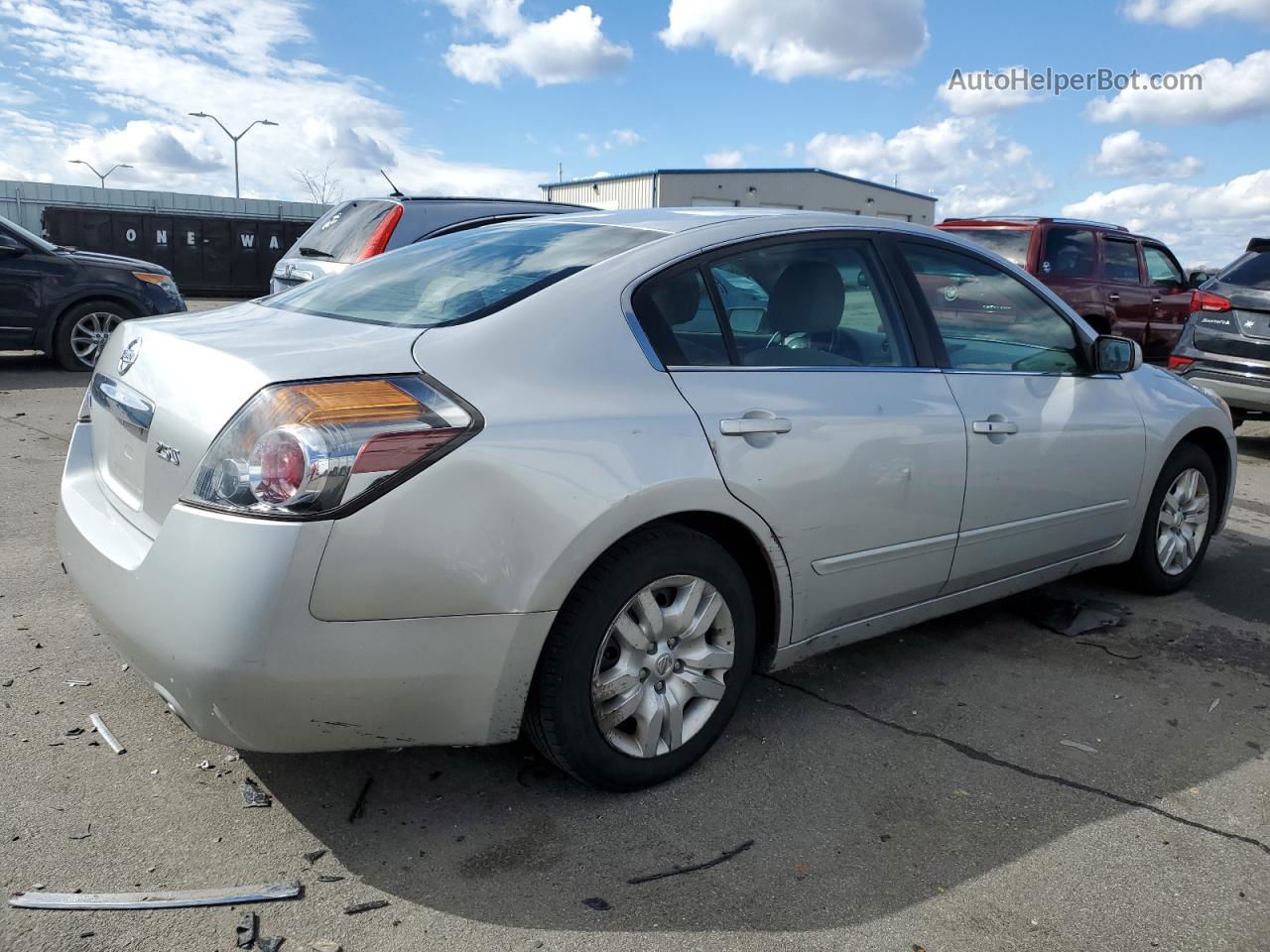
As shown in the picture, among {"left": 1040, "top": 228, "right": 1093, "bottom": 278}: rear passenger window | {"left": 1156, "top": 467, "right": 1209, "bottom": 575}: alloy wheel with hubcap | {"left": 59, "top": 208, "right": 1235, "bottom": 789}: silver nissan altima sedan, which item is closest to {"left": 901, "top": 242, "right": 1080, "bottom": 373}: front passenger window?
{"left": 59, "top": 208, "right": 1235, "bottom": 789}: silver nissan altima sedan

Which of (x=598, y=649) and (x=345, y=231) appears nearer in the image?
(x=598, y=649)

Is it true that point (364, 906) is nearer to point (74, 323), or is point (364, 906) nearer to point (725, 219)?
point (725, 219)

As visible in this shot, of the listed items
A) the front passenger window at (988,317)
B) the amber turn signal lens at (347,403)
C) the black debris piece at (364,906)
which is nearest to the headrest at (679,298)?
the amber turn signal lens at (347,403)

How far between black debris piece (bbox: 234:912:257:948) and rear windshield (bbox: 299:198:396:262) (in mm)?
6609

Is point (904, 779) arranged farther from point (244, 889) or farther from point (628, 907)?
point (244, 889)

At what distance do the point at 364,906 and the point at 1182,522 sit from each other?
3969mm

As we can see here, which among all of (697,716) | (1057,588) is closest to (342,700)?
(697,716)

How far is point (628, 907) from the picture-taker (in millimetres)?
2365

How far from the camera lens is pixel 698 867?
8.29ft

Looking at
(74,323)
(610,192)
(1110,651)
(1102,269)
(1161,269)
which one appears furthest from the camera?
(610,192)

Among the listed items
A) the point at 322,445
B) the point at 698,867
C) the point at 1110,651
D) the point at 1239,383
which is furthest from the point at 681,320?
the point at 1239,383

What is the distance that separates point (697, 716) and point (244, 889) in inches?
48.2

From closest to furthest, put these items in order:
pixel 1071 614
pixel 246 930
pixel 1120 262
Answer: pixel 246 930 → pixel 1071 614 → pixel 1120 262

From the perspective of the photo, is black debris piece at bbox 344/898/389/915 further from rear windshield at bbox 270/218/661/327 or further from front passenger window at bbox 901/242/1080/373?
front passenger window at bbox 901/242/1080/373
